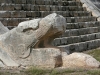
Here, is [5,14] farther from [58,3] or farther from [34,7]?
[58,3]

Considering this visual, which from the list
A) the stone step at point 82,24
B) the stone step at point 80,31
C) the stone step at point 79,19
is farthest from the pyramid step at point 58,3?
the stone step at point 80,31

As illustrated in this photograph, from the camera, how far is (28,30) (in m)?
5.33

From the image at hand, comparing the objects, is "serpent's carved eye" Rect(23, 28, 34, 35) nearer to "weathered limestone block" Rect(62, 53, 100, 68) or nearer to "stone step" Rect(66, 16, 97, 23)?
"weathered limestone block" Rect(62, 53, 100, 68)

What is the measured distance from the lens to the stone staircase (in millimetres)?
10164

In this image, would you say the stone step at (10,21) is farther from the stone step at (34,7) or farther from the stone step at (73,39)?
the stone step at (73,39)

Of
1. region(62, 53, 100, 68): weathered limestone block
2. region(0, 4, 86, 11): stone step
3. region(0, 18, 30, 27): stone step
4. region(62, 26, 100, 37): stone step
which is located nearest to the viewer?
region(62, 53, 100, 68): weathered limestone block

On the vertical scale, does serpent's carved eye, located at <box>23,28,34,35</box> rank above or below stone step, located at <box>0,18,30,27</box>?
above

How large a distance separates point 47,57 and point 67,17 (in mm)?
6862

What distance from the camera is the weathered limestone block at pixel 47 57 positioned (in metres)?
5.17

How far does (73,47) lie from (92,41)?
1575mm

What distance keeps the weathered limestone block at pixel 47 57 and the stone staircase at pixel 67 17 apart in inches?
163

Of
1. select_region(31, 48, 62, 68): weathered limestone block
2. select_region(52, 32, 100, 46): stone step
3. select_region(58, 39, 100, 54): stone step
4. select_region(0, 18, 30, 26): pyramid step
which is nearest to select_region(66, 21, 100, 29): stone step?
select_region(52, 32, 100, 46): stone step

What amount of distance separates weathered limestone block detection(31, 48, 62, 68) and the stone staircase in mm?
4141

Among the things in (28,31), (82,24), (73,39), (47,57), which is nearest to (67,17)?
(82,24)
